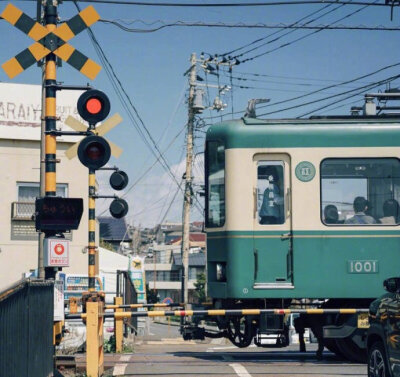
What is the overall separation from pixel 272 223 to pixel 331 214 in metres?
0.91

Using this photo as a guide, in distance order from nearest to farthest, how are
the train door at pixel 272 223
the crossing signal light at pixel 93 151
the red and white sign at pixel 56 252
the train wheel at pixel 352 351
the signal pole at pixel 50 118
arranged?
1. the red and white sign at pixel 56 252
2. the signal pole at pixel 50 118
3. the crossing signal light at pixel 93 151
4. the train door at pixel 272 223
5. the train wheel at pixel 352 351

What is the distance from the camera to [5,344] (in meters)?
7.20

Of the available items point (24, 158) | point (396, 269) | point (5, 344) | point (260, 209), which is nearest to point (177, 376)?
point (260, 209)

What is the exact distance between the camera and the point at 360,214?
547 inches

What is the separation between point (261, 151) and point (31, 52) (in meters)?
3.83

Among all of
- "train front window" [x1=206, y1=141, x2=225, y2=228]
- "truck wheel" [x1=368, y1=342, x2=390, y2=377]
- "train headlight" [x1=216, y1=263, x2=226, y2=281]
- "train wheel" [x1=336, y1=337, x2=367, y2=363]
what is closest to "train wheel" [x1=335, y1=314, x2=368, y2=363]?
"train wheel" [x1=336, y1=337, x2=367, y2=363]

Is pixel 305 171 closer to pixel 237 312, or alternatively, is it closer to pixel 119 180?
pixel 237 312

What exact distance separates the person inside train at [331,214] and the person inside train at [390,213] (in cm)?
66

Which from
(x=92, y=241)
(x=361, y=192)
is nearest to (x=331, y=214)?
(x=361, y=192)

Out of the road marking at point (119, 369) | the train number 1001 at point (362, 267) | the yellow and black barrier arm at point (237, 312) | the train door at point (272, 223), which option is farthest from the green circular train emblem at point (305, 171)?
the road marking at point (119, 369)

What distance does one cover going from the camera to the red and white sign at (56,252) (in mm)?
11352

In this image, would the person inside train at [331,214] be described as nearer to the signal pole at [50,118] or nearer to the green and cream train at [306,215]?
the green and cream train at [306,215]

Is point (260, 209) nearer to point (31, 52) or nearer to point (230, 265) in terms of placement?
point (230, 265)

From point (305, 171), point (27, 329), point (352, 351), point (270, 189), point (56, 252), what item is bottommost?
point (352, 351)
